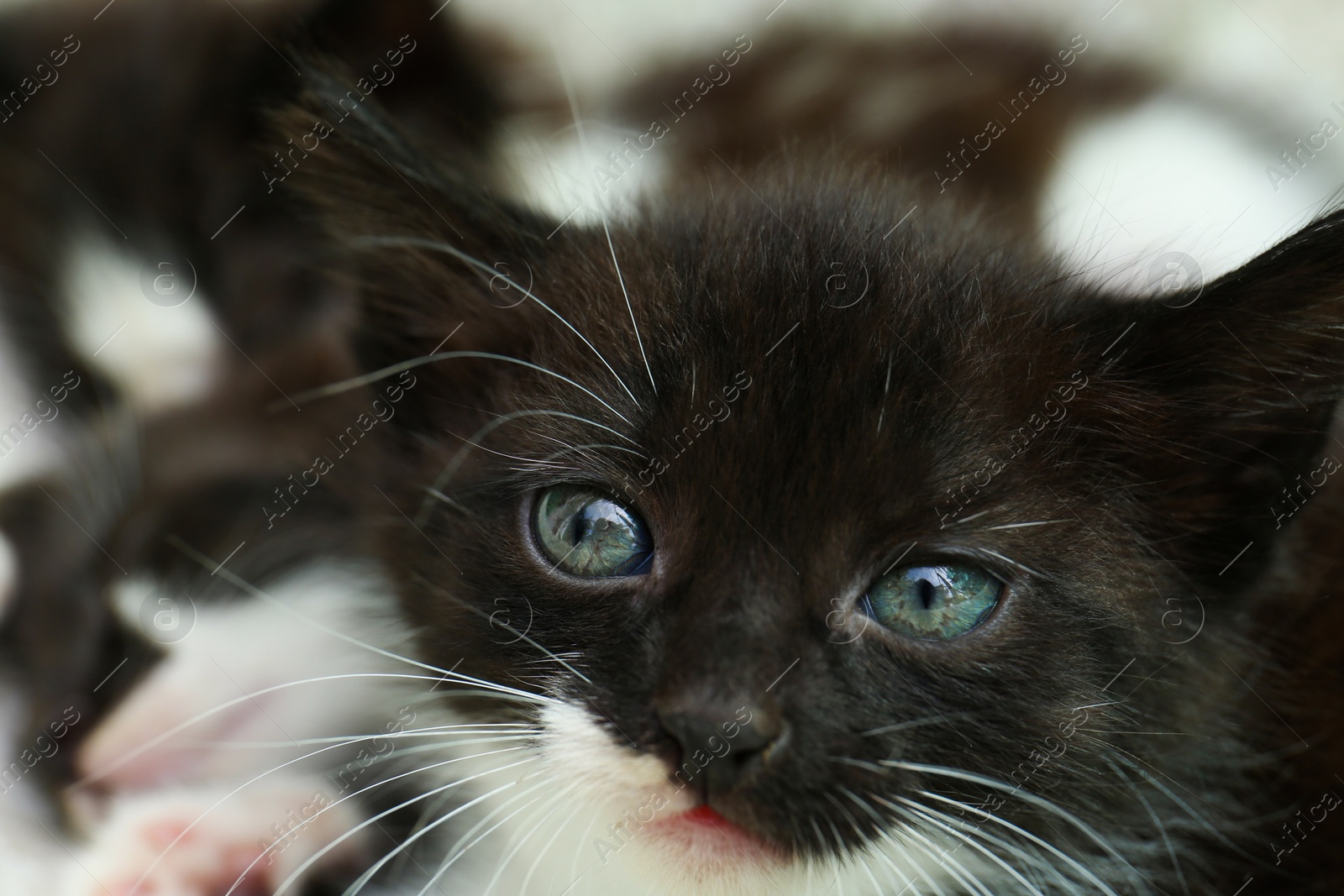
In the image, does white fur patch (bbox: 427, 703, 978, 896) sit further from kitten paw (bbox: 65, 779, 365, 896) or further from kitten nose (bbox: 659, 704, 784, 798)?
kitten paw (bbox: 65, 779, 365, 896)

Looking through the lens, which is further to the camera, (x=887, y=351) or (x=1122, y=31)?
(x=1122, y=31)

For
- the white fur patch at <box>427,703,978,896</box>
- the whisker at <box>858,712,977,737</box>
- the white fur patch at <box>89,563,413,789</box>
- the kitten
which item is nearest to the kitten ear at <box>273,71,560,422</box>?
the kitten

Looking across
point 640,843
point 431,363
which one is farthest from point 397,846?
point 431,363

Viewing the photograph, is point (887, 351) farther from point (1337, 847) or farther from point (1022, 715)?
point (1337, 847)

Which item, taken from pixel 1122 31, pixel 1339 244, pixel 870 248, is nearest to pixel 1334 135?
pixel 1122 31

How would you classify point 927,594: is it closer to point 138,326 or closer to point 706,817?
point 706,817
